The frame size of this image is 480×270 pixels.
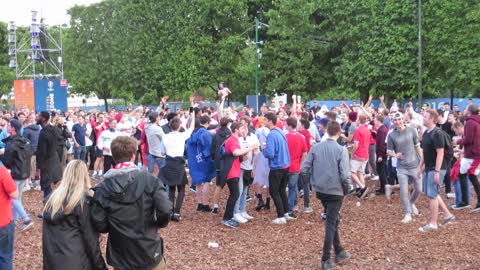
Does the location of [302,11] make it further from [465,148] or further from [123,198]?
[123,198]

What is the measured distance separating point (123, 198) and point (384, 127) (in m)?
9.25

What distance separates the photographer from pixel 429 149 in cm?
947

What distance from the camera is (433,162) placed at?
9430 millimetres

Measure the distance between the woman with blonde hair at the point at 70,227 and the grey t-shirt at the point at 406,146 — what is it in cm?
647

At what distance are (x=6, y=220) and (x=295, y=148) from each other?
5830 mm

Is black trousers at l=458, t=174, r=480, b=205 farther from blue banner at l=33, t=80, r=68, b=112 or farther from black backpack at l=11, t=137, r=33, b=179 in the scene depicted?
blue banner at l=33, t=80, r=68, b=112

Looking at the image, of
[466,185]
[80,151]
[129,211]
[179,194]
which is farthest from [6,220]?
[80,151]

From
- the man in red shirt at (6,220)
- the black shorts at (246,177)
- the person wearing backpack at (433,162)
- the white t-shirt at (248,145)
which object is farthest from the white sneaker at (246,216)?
the man in red shirt at (6,220)

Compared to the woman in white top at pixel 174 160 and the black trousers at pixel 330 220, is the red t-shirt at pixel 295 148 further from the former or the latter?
the black trousers at pixel 330 220

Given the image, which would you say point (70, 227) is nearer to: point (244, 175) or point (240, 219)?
point (240, 219)

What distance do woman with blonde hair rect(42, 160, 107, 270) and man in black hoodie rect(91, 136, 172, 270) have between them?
0.10 metres

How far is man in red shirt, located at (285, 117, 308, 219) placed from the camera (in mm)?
10742

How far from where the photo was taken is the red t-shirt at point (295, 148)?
10.7 meters

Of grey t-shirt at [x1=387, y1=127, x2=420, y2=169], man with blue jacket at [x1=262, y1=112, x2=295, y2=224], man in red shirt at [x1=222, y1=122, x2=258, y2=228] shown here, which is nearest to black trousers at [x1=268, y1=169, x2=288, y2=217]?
man with blue jacket at [x1=262, y1=112, x2=295, y2=224]
